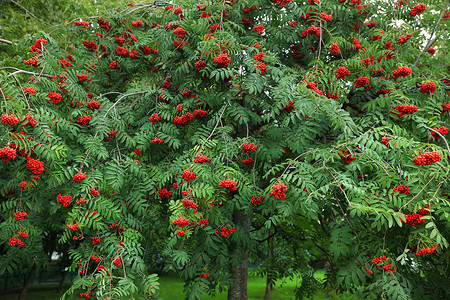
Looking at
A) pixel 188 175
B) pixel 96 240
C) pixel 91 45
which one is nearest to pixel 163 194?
pixel 96 240

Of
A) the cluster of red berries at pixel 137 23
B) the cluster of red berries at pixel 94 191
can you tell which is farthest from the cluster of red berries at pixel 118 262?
the cluster of red berries at pixel 137 23

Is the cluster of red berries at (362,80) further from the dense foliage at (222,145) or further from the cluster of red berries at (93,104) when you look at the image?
the cluster of red berries at (93,104)

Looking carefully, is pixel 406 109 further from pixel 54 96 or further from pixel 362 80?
pixel 54 96

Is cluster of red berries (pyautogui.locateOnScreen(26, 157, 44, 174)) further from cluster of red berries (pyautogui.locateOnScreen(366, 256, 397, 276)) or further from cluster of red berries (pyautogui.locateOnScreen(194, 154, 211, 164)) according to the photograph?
cluster of red berries (pyautogui.locateOnScreen(366, 256, 397, 276))

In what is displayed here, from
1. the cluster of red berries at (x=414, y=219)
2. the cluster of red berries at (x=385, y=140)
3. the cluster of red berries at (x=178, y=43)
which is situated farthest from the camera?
the cluster of red berries at (x=178, y=43)

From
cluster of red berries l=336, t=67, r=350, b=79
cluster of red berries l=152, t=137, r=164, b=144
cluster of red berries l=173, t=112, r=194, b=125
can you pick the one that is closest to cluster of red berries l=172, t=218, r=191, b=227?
cluster of red berries l=152, t=137, r=164, b=144

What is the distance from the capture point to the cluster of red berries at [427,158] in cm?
362

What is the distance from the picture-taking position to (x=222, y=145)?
5.14 m

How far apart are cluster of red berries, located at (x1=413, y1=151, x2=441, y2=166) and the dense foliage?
0.02 meters

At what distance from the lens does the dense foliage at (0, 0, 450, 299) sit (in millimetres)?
4312

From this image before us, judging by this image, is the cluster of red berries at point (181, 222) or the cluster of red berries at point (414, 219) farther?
the cluster of red berries at point (181, 222)

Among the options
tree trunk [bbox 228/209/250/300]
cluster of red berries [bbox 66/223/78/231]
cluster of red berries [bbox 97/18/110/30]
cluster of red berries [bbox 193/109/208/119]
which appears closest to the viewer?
cluster of red berries [bbox 66/223/78/231]

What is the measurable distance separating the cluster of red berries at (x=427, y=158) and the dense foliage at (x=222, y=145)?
17 mm

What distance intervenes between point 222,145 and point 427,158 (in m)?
2.56
